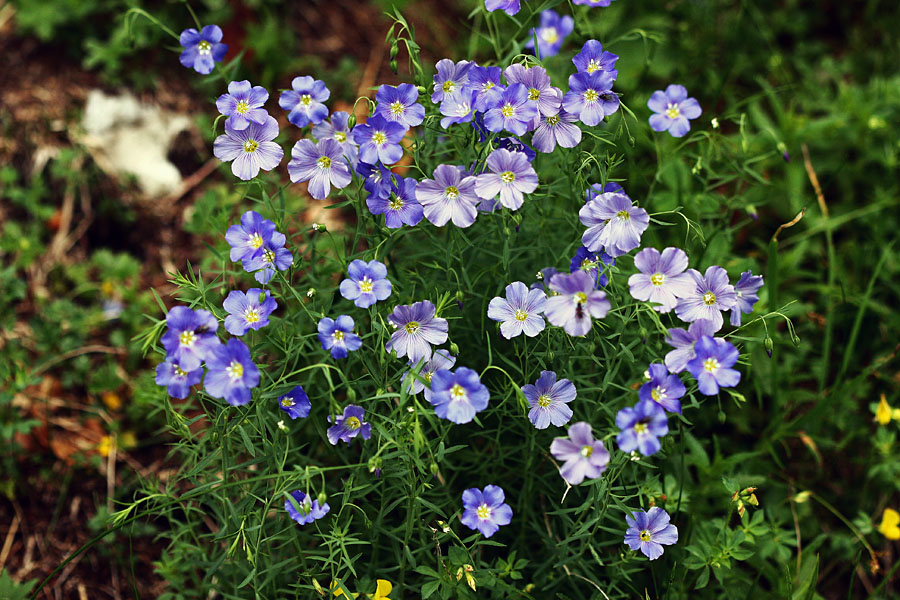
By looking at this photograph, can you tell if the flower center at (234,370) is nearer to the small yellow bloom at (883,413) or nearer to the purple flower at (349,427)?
the purple flower at (349,427)

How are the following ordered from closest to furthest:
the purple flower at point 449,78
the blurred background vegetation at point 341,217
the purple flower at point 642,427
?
1. the purple flower at point 642,427
2. the purple flower at point 449,78
3. the blurred background vegetation at point 341,217

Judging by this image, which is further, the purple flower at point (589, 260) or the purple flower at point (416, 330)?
the purple flower at point (589, 260)

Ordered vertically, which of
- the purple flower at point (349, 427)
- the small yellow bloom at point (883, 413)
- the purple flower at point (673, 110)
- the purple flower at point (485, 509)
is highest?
the purple flower at point (673, 110)

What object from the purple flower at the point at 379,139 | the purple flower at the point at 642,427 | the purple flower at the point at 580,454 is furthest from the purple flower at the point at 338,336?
the purple flower at the point at 642,427

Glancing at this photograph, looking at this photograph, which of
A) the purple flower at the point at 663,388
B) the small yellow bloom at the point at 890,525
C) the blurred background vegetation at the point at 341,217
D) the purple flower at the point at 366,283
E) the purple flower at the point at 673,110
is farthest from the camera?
the blurred background vegetation at the point at 341,217

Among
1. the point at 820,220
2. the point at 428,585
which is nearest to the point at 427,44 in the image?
the point at 820,220

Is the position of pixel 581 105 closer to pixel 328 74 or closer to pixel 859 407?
pixel 859 407

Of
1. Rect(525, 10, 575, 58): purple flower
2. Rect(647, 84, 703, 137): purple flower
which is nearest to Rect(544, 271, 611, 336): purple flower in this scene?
Rect(647, 84, 703, 137): purple flower
